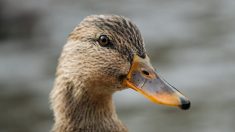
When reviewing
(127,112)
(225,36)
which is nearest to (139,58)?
(127,112)

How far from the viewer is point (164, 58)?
8891mm

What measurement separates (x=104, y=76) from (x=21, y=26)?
599 cm

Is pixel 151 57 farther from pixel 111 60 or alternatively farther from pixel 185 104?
pixel 185 104

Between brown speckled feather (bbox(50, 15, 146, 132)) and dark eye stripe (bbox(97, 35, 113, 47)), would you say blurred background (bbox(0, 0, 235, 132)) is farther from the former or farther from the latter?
dark eye stripe (bbox(97, 35, 113, 47))

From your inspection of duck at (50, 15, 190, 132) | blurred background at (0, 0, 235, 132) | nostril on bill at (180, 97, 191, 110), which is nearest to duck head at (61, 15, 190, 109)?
duck at (50, 15, 190, 132)

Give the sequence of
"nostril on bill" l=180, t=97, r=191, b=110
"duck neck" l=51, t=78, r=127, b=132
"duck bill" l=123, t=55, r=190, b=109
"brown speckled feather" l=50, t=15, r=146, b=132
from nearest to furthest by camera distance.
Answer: "nostril on bill" l=180, t=97, r=191, b=110
"duck bill" l=123, t=55, r=190, b=109
"brown speckled feather" l=50, t=15, r=146, b=132
"duck neck" l=51, t=78, r=127, b=132

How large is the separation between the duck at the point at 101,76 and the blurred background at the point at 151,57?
330 cm

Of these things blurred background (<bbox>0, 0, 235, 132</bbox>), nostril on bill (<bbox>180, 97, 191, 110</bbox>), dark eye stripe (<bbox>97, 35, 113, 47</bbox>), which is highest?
dark eye stripe (<bbox>97, 35, 113, 47</bbox>)

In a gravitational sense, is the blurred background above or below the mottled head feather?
below

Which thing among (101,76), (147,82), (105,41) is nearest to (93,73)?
(101,76)

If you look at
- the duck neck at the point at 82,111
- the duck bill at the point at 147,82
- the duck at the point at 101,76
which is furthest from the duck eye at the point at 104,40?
the duck neck at the point at 82,111

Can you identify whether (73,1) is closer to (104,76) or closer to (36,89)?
(36,89)

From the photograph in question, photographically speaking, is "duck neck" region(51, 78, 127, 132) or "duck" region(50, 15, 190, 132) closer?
"duck" region(50, 15, 190, 132)

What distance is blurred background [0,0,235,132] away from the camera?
7836 millimetres
